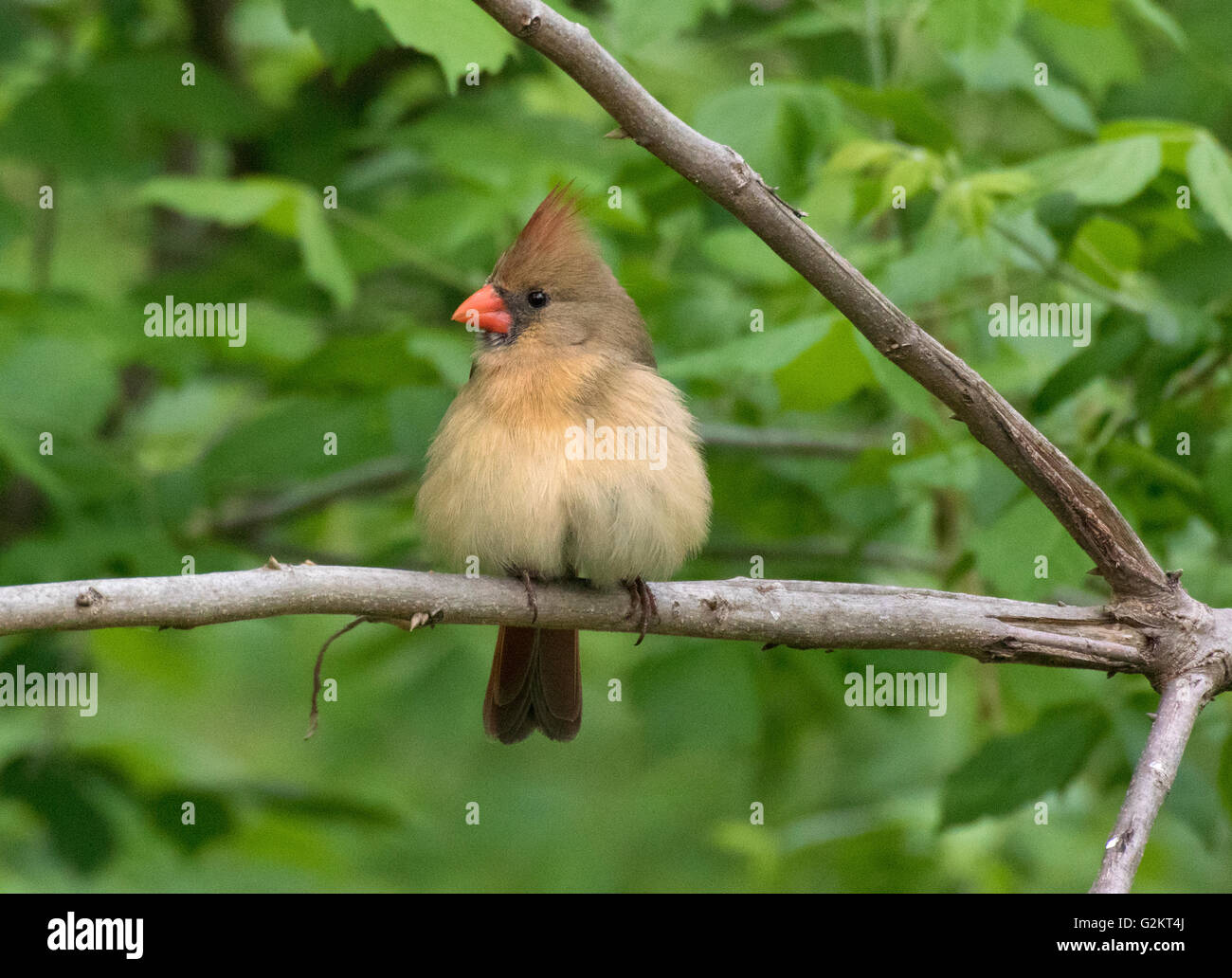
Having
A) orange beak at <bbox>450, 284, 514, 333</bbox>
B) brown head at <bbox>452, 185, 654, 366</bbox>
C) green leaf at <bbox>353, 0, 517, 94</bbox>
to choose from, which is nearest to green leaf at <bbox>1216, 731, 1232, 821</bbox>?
brown head at <bbox>452, 185, 654, 366</bbox>

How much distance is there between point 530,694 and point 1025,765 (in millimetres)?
1257

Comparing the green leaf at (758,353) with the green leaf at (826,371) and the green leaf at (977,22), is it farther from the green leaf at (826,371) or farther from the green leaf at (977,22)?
Answer: the green leaf at (977,22)

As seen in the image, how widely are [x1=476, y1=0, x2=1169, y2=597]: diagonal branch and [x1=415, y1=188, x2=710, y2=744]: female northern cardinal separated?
81 cm

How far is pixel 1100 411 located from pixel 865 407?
40.9 inches

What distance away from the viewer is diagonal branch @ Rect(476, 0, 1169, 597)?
2113mm

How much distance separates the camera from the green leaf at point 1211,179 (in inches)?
114

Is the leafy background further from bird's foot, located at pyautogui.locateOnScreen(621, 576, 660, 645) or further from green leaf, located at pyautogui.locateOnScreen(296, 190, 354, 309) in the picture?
bird's foot, located at pyautogui.locateOnScreen(621, 576, 660, 645)

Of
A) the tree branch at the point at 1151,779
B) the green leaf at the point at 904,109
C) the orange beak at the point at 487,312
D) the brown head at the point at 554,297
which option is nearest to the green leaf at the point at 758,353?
the brown head at the point at 554,297

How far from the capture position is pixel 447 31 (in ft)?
9.27

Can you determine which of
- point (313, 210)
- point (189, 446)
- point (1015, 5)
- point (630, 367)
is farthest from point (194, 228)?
point (1015, 5)

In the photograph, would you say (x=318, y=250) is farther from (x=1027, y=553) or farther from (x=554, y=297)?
(x=1027, y=553)

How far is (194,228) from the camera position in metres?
5.36

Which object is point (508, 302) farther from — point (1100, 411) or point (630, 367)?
point (1100, 411)

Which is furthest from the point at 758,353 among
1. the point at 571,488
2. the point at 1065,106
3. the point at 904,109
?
the point at 1065,106
